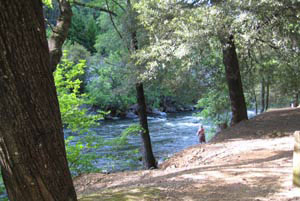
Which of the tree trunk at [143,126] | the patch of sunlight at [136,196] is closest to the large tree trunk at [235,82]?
the tree trunk at [143,126]

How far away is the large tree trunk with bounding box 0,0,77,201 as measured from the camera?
221 cm

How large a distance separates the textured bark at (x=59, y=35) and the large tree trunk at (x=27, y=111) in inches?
50.2

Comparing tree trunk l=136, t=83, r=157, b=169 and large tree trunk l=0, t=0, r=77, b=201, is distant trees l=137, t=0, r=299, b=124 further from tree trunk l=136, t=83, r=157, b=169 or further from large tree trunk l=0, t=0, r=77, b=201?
large tree trunk l=0, t=0, r=77, b=201

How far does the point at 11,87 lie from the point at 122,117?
3266cm

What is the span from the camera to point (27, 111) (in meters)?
2.27

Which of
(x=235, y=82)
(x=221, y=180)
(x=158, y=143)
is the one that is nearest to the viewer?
(x=221, y=180)

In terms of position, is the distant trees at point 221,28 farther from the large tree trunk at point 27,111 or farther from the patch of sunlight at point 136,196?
the large tree trunk at point 27,111

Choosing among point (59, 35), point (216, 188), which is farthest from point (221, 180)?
point (59, 35)

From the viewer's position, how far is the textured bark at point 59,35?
12.3 feet

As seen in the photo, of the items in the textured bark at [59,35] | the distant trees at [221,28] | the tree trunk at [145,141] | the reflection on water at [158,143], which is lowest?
the reflection on water at [158,143]

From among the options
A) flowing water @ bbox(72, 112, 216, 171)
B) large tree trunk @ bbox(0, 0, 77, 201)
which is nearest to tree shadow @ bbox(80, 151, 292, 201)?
large tree trunk @ bbox(0, 0, 77, 201)

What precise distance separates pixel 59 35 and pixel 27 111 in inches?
89.4

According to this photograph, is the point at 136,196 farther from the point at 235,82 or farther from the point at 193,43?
the point at 235,82

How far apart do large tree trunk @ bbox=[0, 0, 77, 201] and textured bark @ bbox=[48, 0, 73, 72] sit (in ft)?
4.19
